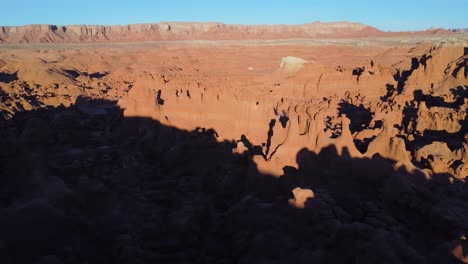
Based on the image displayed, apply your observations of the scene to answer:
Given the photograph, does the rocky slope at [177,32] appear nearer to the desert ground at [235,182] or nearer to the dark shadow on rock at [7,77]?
the dark shadow on rock at [7,77]

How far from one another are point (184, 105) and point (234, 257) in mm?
8608

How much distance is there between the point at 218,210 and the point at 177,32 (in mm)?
112557

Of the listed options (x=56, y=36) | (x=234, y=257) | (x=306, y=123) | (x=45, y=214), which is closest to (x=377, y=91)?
(x=306, y=123)

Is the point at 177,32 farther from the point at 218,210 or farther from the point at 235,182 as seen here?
the point at 218,210

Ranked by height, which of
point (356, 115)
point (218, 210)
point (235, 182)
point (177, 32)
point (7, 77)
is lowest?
point (218, 210)

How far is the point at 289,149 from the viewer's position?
11281 mm

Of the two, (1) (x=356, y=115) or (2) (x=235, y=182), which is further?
(1) (x=356, y=115)

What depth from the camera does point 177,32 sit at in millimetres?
117938

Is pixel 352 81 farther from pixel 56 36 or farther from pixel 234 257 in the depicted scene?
pixel 56 36

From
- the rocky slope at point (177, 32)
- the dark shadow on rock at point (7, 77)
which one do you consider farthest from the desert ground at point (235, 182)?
the rocky slope at point (177, 32)

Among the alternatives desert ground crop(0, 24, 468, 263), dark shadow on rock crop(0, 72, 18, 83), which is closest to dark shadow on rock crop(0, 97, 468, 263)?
desert ground crop(0, 24, 468, 263)

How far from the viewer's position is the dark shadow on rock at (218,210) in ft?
24.9

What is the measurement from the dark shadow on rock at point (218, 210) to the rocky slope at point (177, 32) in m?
100

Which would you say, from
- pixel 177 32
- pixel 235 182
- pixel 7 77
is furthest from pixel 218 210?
pixel 177 32
